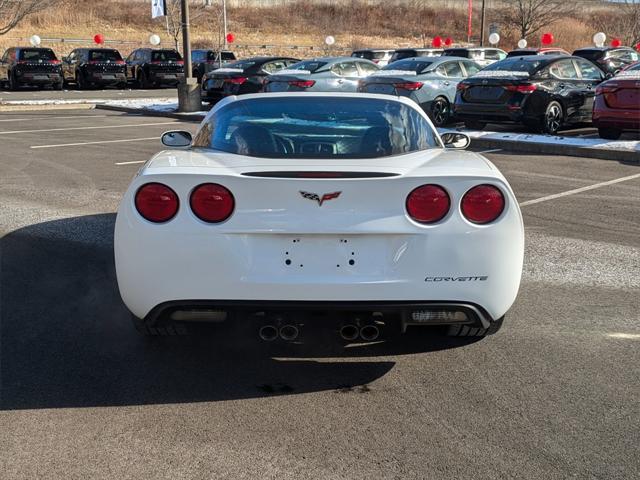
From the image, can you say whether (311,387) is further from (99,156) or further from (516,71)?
(516,71)

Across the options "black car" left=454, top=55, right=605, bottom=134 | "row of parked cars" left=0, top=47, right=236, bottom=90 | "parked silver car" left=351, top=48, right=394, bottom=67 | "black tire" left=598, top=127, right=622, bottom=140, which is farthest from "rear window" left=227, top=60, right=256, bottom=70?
"black tire" left=598, top=127, right=622, bottom=140

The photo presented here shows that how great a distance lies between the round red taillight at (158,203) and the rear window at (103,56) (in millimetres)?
31922

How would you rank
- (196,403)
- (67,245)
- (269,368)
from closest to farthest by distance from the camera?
(196,403) → (269,368) → (67,245)

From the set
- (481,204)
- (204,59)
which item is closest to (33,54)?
(204,59)

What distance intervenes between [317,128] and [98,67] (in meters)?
30.6

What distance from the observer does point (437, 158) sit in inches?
171

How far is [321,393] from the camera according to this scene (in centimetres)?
397

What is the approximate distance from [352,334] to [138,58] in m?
33.5

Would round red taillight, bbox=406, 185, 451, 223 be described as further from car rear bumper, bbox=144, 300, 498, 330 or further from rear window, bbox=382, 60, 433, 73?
rear window, bbox=382, 60, 433, 73

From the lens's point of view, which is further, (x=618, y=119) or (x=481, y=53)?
(x=481, y=53)

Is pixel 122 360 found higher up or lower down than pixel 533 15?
lower down

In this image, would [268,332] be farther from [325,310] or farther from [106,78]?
[106,78]

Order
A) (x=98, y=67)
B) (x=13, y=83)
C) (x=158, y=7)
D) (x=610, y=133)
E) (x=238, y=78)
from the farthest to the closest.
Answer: (x=98, y=67) < (x=13, y=83) < (x=238, y=78) < (x=158, y=7) < (x=610, y=133)

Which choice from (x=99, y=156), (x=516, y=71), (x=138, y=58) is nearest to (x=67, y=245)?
(x=99, y=156)
